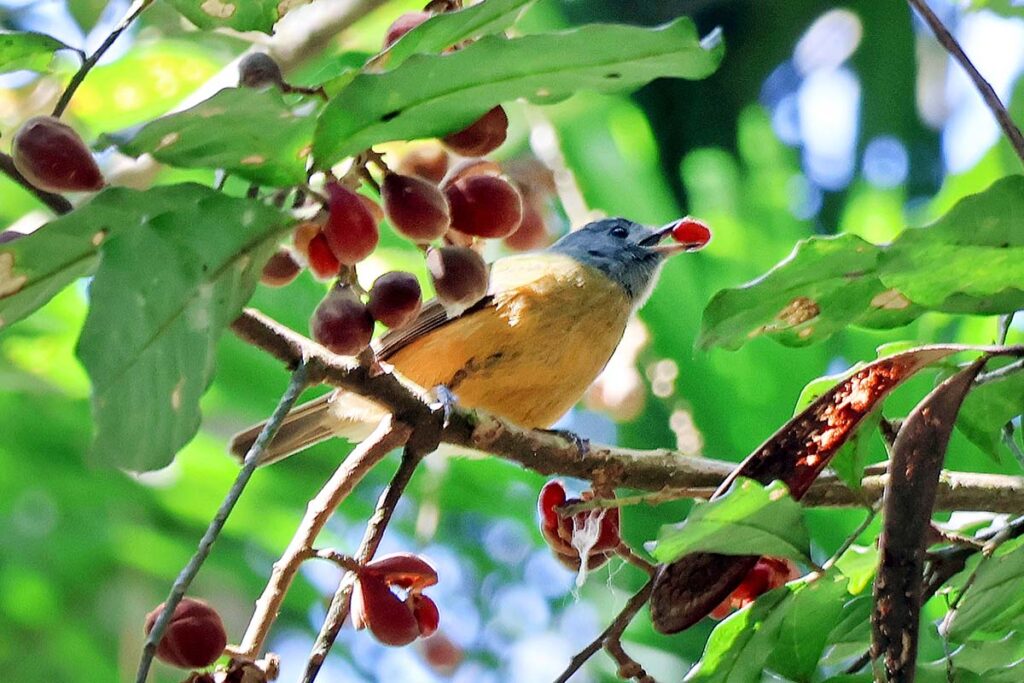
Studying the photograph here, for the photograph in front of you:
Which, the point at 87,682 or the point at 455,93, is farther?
the point at 87,682

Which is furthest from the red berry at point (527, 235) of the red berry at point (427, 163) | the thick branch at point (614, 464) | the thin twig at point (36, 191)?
the thin twig at point (36, 191)

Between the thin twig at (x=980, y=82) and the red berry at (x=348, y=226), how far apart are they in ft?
2.19

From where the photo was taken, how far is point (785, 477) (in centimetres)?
146

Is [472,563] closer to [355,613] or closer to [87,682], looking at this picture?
[87,682]

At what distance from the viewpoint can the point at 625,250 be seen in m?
3.75

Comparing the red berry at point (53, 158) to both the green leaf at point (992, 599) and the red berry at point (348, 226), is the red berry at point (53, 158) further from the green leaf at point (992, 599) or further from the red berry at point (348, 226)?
the green leaf at point (992, 599)

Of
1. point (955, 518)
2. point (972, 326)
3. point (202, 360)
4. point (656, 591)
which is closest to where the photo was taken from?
point (202, 360)

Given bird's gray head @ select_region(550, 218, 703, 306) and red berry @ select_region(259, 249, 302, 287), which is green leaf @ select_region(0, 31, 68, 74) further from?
bird's gray head @ select_region(550, 218, 703, 306)

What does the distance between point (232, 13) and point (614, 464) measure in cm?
85

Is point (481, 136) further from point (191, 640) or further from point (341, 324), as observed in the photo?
point (191, 640)

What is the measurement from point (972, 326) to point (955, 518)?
1.55 meters

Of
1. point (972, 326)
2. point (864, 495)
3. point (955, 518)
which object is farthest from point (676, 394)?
point (864, 495)

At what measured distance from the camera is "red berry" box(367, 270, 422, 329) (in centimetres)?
150

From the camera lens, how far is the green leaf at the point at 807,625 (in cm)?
144
